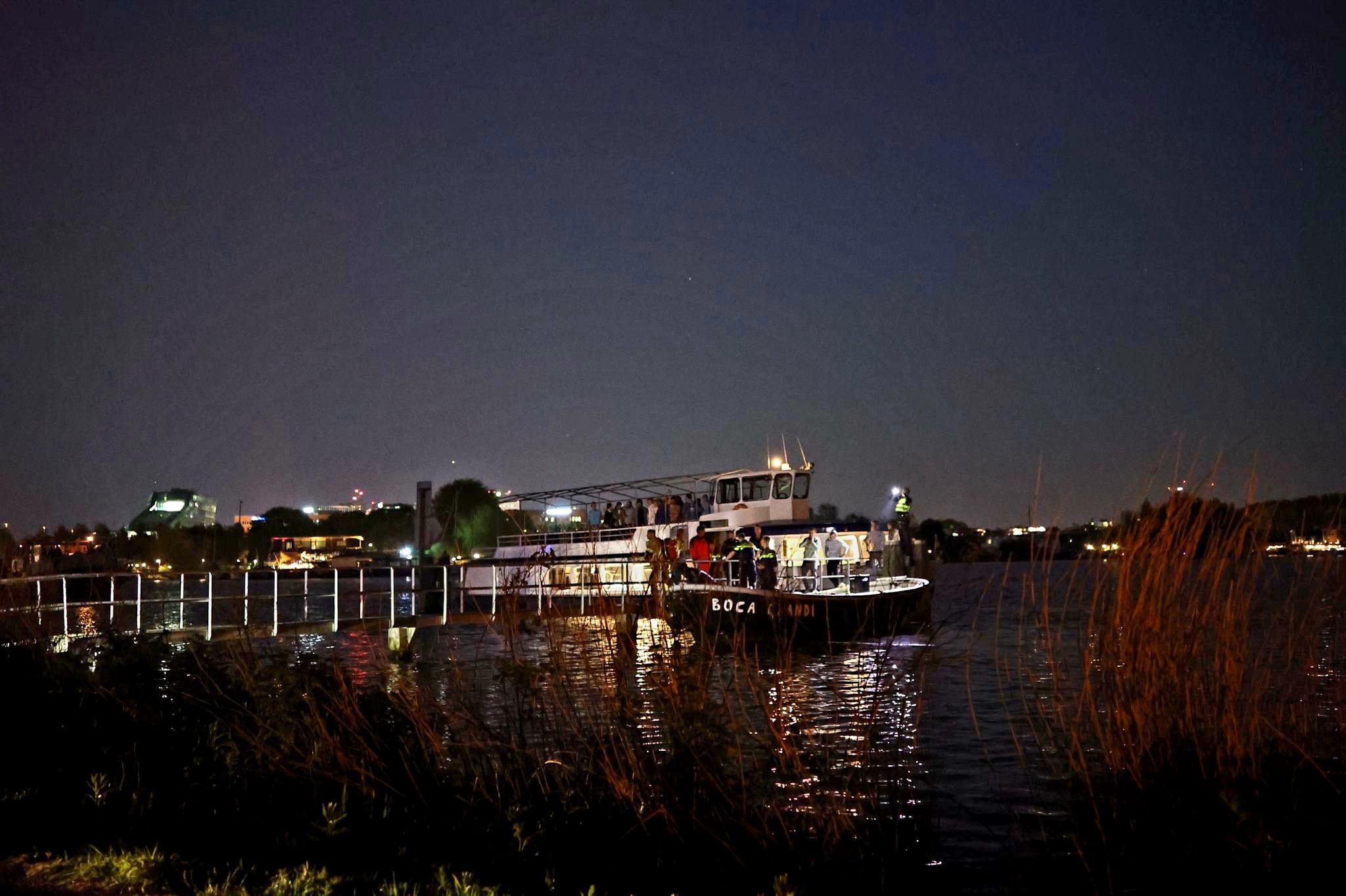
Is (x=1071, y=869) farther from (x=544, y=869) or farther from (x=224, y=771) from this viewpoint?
(x=224, y=771)

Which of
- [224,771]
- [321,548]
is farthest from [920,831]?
[321,548]

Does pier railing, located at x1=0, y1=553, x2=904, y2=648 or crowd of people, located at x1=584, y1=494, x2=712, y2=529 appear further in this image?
crowd of people, located at x1=584, y1=494, x2=712, y2=529

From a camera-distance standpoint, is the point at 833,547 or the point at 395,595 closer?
the point at 395,595

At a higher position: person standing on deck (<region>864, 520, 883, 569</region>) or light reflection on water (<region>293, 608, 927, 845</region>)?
person standing on deck (<region>864, 520, 883, 569</region>)

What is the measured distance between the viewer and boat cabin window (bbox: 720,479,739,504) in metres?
40.9

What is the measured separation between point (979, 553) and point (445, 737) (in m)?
5.58

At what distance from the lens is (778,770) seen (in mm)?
8664

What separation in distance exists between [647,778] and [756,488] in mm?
32316

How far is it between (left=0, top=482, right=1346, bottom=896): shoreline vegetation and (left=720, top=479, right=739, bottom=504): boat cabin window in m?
30.4

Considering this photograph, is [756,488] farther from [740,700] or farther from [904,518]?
[740,700]

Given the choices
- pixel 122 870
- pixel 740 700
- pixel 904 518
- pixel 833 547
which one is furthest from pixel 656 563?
pixel 904 518

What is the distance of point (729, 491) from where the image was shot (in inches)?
1619

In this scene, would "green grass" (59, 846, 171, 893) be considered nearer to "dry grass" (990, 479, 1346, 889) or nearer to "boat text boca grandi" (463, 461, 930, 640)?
"dry grass" (990, 479, 1346, 889)

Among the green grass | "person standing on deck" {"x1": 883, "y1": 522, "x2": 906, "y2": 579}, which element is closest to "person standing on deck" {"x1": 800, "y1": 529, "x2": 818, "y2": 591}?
"person standing on deck" {"x1": 883, "y1": 522, "x2": 906, "y2": 579}
